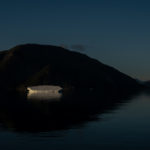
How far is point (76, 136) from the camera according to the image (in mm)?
30562

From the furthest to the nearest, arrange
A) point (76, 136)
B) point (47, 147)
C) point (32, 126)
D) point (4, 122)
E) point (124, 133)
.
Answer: point (4, 122) < point (32, 126) < point (124, 133) < point (76, 136) < point (47, 147)

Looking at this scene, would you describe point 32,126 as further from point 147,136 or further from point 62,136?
point 147,136

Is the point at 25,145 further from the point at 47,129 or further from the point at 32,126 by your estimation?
the point at 32,126

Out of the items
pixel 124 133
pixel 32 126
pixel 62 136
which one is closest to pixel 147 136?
pixel 124 133

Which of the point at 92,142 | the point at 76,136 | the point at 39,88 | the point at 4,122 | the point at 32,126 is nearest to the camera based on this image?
the point at 92,142

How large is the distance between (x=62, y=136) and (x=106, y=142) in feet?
16.0

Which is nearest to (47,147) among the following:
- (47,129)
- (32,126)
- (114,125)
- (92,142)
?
(92,142)

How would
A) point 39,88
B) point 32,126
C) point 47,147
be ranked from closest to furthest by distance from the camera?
point 47,147 → point 32,126 → point 39,88

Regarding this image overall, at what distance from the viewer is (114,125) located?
3941 centimetres

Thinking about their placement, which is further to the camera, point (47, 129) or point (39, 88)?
point (39, 88)

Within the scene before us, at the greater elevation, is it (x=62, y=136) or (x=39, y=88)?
(x=39, y=88)

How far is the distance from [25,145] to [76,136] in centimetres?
615

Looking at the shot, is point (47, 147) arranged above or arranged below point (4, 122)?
below

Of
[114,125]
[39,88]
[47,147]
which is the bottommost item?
[47,147]
